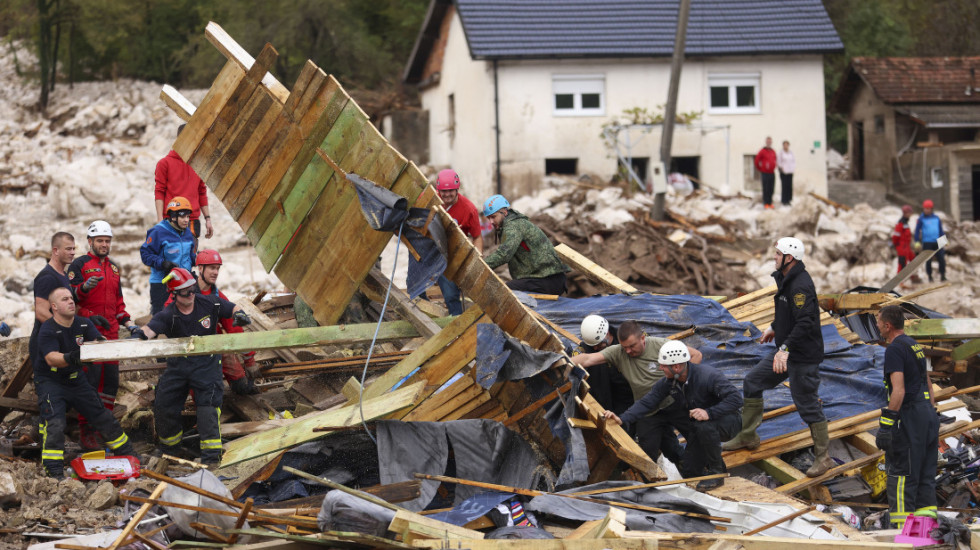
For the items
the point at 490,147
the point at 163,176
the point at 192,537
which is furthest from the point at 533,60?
the point at 192,537

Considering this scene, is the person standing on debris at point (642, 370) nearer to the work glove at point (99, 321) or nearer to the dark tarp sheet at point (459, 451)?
the dark tarp sheet at point (459, 451)

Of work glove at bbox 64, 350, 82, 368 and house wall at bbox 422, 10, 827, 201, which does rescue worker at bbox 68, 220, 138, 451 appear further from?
house wall at bbox 422, 10, 827, 201

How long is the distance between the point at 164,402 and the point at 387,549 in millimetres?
2984

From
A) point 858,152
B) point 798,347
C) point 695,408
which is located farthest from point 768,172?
point 695,408

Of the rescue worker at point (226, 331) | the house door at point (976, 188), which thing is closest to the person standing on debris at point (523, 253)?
the rescue worker at point (226, 331)

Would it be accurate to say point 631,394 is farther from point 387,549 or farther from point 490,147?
point 490,147

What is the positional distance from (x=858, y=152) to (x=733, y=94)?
23.5 feet

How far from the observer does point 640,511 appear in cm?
708

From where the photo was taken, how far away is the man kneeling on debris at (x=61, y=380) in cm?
800

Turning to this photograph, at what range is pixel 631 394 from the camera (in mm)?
8555

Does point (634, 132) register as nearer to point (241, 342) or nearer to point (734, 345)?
point (734, 345)

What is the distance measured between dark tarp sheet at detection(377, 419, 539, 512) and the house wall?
62.7 ft

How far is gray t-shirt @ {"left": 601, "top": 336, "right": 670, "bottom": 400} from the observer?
26.9 ft

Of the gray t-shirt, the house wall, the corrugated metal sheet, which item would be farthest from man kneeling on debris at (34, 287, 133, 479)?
the corrugated metal sheet
